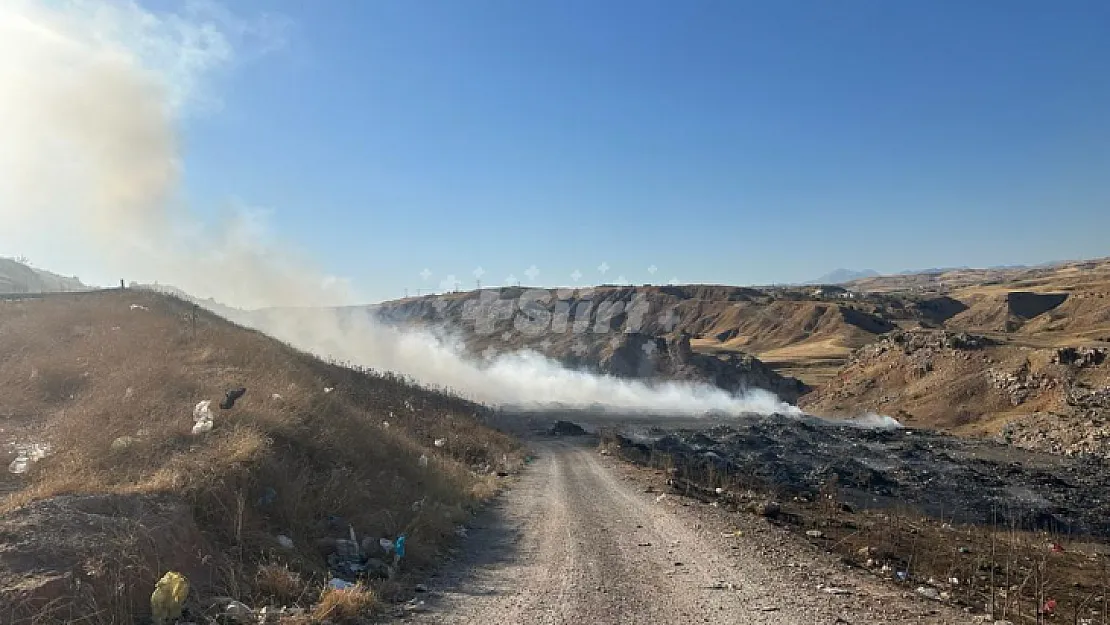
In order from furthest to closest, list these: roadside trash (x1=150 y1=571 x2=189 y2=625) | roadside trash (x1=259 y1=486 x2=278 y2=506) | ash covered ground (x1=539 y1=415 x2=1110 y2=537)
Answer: ash covered ground (x1=539 y1=415 x2=1110 y2=537) → roadside trash (x1=259 y1=486 x2=278 y2=506) → roadside trash (x1=150 y1=571 x2=189 y2=625)

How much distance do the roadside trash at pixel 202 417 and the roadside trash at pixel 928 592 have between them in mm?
12050

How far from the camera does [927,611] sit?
27.1 ft

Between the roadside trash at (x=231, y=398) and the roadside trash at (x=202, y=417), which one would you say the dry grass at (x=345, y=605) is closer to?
the roadside trash at (x=202, y=417)

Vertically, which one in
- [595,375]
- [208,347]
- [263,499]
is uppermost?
[208,347]

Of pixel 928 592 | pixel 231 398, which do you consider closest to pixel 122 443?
pixel 231 398

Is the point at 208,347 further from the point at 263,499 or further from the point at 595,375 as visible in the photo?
the point at 595,375

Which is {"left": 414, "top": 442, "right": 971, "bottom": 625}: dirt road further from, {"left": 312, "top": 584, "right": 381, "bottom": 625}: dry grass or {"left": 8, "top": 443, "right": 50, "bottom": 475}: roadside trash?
{"left": 8, "top": 443, "right": 50, "bottom": 475}: roadside trash

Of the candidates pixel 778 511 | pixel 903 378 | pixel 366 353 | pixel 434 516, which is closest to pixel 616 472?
pixel 778 511

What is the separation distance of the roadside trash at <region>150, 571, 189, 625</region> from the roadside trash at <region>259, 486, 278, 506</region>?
306 centimetres

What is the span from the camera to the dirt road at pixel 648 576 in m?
8.04

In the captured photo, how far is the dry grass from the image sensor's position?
7.45m

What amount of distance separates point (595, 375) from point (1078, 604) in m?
74.4

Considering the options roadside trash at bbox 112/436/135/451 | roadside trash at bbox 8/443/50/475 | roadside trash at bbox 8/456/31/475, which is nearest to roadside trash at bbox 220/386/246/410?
roadside trash at bbox 112/436/135/451

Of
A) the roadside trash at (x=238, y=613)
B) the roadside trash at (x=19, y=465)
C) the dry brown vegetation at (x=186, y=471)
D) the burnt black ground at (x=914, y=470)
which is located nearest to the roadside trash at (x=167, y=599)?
the dry brown vegetation at (x=186, y=471)
